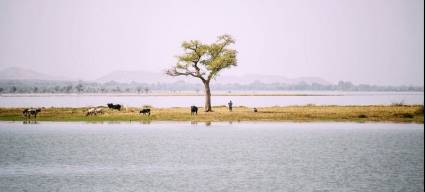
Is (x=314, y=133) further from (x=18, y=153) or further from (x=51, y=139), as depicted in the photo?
(x=18, y=153)

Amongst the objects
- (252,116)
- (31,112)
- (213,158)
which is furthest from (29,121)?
(213,158)

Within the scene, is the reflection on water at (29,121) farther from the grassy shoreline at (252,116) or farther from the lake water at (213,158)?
the lake water at (213,158)

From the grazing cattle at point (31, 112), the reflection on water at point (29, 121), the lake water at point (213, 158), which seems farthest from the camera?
the grazing cattle at point (31, 112)

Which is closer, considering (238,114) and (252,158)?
(252,158)

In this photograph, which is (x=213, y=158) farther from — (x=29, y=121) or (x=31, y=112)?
(x=31, y=112)

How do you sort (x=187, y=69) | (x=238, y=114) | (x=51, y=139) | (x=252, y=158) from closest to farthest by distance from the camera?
(x=252, y=158), (x=51, y=139), (x=238, y=114), (x=187, y=69)

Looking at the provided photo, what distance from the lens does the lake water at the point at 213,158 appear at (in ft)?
99.4

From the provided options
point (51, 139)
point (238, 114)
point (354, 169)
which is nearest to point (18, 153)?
point (51, 139)

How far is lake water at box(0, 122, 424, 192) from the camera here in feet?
99.4

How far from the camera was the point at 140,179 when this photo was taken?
105 ft

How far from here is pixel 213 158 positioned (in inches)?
1608

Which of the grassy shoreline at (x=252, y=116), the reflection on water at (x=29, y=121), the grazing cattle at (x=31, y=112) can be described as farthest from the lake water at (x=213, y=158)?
the grazing cattle at (x=31, y=112)

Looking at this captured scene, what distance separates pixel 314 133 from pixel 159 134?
16462mm

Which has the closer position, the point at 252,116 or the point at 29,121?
the point at 29,121
